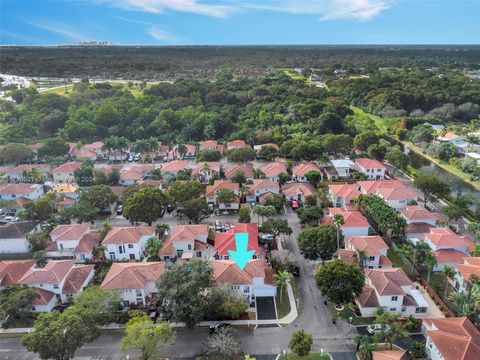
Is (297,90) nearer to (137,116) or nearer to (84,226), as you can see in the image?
(137,116)

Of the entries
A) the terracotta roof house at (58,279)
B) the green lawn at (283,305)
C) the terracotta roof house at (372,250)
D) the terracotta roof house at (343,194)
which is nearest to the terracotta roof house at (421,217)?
the terracotta roof house at (343,194)

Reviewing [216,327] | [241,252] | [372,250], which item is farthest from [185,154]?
[216,327]

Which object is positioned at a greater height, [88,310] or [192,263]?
[192,263]

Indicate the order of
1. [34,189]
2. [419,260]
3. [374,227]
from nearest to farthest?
1. [419,260]
2. [374,227]
3. [34,189]

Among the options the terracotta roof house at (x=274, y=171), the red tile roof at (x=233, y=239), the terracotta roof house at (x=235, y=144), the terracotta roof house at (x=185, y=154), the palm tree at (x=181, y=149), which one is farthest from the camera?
the terracotta roof house at (x=235, y=144)

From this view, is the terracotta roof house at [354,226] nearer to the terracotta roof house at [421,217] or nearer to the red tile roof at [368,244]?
the red tile roof at [368,244]

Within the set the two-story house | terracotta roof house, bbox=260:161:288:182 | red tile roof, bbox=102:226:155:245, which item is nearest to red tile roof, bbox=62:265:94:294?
red tile roof, bbox=102:226:155:245

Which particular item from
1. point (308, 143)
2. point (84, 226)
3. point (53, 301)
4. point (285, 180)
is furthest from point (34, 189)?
Answer: point (308, 143)

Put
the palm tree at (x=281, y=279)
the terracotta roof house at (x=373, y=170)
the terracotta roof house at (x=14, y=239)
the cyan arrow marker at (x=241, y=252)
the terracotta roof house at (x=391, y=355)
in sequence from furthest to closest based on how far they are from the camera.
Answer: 1. the terracotta roof house at (x=373, y=170)
2. the terracotta roof house at (x=14, y=239)
3. the cyan arrow marker at (x=241, y=252)
4. the palm tree at (x=281, y=279)
5. the terracotta roof house at (x=391, y=355)
